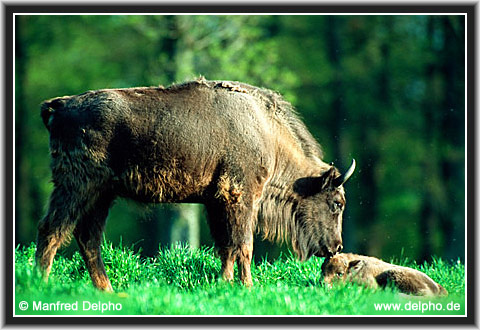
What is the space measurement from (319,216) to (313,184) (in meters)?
0.41

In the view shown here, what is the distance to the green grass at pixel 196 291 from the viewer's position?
7031mm

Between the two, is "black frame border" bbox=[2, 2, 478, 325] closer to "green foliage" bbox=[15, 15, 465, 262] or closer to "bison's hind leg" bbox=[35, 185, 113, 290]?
"bison's hind leg" bbox=[35, 185, 113, 290]

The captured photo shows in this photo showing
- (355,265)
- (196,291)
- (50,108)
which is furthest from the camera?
(355,265)

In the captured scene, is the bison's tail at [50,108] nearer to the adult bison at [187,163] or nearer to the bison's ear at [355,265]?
the adult bison at [187,163]

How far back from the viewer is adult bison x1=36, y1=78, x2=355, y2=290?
25.7 feet

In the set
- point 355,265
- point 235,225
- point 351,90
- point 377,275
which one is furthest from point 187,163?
point 351,90

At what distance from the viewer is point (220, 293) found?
25.2ft

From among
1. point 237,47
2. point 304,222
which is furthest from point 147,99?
point 237,47

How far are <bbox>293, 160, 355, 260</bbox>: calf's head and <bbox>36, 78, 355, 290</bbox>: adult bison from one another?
0.7 inches

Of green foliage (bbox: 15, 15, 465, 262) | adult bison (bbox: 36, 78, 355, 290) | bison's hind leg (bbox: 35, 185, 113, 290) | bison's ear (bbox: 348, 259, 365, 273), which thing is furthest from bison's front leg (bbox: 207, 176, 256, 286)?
green foliage (bbox: 15, 15, 465, 262)

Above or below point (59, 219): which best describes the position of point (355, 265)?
below

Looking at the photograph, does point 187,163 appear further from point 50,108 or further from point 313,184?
point 313,184

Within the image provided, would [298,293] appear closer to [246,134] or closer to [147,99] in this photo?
[246,134]

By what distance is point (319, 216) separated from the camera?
9.12 m
